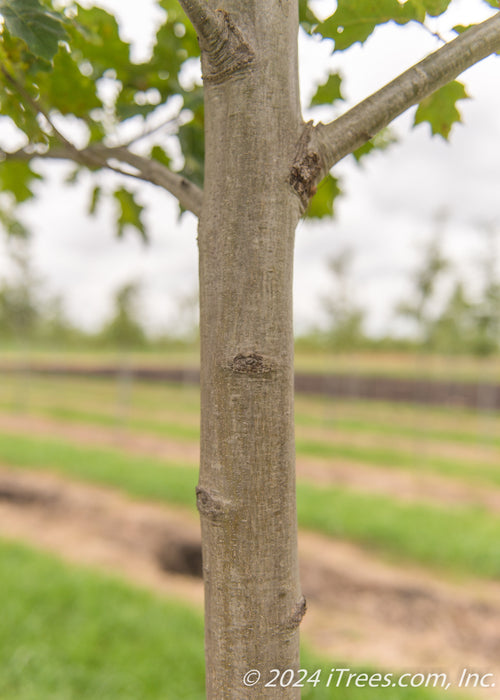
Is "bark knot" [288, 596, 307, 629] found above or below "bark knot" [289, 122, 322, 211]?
below

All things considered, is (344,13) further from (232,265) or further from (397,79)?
(232,265)

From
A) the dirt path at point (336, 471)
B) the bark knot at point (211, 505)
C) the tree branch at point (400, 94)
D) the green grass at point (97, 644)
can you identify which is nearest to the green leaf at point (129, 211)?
the tree branch at point (400, 94)

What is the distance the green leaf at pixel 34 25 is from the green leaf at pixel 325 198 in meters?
0.87

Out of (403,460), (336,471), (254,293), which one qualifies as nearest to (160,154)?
(254,293)

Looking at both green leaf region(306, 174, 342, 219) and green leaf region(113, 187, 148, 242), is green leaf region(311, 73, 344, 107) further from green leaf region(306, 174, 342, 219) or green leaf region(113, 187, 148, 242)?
green leaf region(113, 187, 148, 242)

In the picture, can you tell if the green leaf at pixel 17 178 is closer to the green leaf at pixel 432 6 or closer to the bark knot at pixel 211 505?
the green leaf at pixel 432 6

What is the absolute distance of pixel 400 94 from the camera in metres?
0.90

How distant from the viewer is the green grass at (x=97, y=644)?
3279 millimetres

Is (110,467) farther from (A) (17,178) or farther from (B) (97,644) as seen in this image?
(A) (17,178)

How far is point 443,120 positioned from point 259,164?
0.72m

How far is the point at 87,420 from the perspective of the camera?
14773 millimetres

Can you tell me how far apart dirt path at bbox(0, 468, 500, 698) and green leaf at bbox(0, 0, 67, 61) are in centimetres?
394

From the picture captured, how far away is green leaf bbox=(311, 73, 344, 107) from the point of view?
1.44 m

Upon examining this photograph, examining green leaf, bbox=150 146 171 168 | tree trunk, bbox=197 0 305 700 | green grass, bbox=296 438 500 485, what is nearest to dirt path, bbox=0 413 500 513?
green grass, bbox=296 438 500 485
